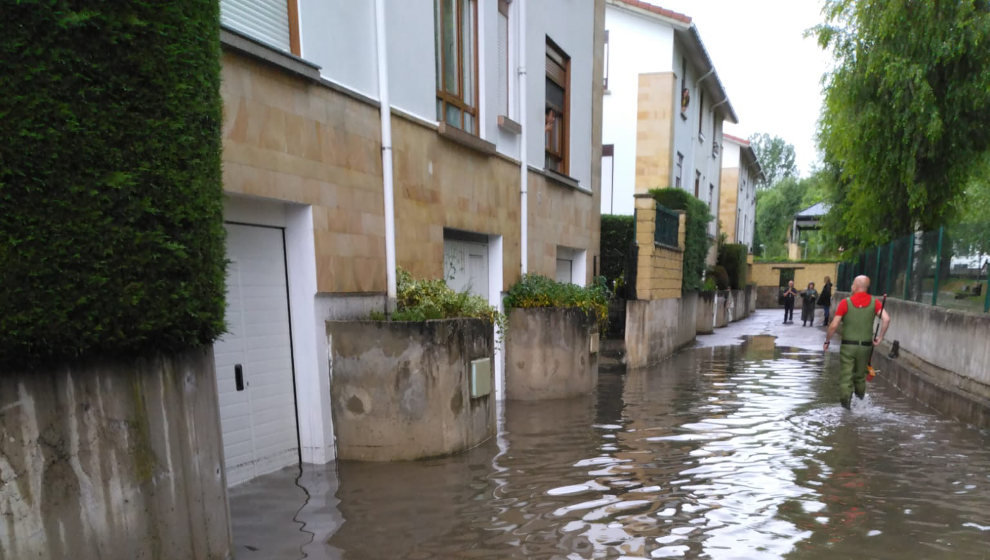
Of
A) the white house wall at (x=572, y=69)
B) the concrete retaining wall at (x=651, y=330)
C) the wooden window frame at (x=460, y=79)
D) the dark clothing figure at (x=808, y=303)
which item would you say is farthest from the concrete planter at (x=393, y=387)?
the dark clothing figure at (x=808, y=303)

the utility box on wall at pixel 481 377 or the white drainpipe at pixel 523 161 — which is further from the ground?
the white drainpipe at pixel 523 161

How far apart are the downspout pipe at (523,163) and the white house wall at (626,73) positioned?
9992 millimetres

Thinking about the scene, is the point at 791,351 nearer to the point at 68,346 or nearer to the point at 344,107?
the point at 344,107

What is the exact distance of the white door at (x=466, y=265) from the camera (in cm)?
788

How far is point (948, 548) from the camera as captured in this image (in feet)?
12.5

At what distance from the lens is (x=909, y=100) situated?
13.0 meters

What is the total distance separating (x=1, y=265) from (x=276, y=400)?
10.6 ft

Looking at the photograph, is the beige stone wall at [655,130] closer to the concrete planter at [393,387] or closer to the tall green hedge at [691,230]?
the tall green hedge at [691,230]

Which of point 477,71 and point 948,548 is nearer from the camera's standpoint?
point 948,548

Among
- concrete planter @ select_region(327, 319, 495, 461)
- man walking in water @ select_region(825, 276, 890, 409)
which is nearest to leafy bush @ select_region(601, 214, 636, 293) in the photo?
man walking in water @ select_region(825, 276, 890, 409)

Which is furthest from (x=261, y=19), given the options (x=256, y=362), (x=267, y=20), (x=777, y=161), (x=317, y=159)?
(x=777, y=161)

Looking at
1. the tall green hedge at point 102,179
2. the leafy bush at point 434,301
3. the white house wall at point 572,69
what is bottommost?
the leafy bush at point 434,301

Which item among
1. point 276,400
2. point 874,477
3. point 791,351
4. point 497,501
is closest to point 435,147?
point 276,400

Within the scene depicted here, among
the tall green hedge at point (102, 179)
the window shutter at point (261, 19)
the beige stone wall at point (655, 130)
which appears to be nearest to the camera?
the tall green hedge at point (102, 179)
